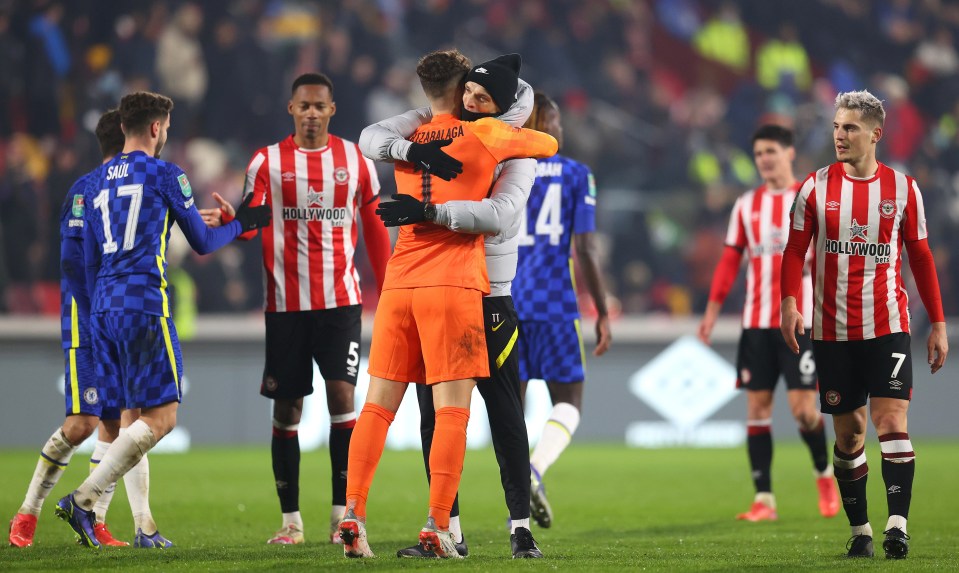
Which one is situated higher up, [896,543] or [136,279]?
[136,279]

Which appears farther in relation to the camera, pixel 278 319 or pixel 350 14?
pixel 350 14

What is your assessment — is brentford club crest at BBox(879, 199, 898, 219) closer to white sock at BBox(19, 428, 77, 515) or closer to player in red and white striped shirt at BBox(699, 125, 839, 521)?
player in red and white striped shirt at BBox(699, 125, 839, 521)

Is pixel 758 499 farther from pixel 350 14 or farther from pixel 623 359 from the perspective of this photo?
pixel 350 14

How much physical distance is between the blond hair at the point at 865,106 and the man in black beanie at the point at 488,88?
1.49m

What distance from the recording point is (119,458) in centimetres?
500

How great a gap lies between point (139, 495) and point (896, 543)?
3.30 m

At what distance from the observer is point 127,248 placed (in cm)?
515

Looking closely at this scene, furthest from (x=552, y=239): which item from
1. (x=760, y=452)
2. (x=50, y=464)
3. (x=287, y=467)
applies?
(x=50, y=464)

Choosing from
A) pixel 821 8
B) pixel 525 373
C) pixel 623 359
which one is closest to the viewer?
pixel 525 373

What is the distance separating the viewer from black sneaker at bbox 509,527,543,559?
4637 millimetres

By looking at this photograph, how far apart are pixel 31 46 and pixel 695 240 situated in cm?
853

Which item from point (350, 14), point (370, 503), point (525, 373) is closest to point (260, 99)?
point (350, 14)

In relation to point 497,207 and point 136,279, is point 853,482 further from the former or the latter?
point 136,279

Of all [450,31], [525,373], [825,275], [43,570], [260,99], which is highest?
[450,31]
